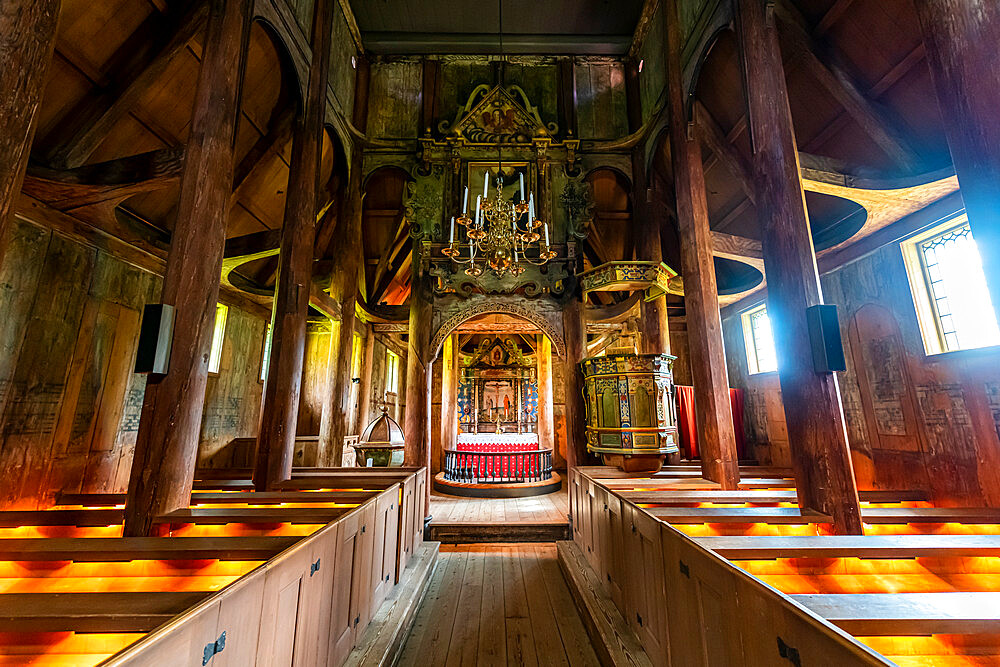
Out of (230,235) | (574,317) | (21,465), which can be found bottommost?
(21,465)

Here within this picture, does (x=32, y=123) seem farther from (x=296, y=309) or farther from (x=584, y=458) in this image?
(x=584, y=458)

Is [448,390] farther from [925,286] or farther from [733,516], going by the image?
[925,286]

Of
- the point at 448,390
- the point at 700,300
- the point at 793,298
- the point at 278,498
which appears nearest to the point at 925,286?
the point at 700,300

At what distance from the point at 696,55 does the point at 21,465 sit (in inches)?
406

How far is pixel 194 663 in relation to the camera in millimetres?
1208

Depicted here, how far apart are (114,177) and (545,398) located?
9421 millimetres

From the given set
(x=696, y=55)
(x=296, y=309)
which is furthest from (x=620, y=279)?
(x=296, y=309)

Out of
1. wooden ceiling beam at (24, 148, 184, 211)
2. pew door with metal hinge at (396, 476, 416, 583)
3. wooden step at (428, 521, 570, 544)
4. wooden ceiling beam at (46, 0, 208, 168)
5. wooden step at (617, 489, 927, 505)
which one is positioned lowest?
wooden step at (428, 521, 570, 544)

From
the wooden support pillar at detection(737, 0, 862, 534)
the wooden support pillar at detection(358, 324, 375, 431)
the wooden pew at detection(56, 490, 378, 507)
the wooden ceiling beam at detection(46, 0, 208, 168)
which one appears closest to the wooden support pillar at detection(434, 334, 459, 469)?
the wooden support pillar at detection(358, 324, 375, 431)

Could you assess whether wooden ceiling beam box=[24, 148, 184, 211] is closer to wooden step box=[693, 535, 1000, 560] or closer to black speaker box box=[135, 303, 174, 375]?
black speaker box box=[135, 303, 174, 375]

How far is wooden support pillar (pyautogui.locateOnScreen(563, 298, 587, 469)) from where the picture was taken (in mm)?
6605

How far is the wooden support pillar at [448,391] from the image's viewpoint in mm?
10327

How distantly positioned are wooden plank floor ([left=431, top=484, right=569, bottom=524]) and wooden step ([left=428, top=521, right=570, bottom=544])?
13 cm

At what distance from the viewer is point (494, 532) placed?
5.90 metres
